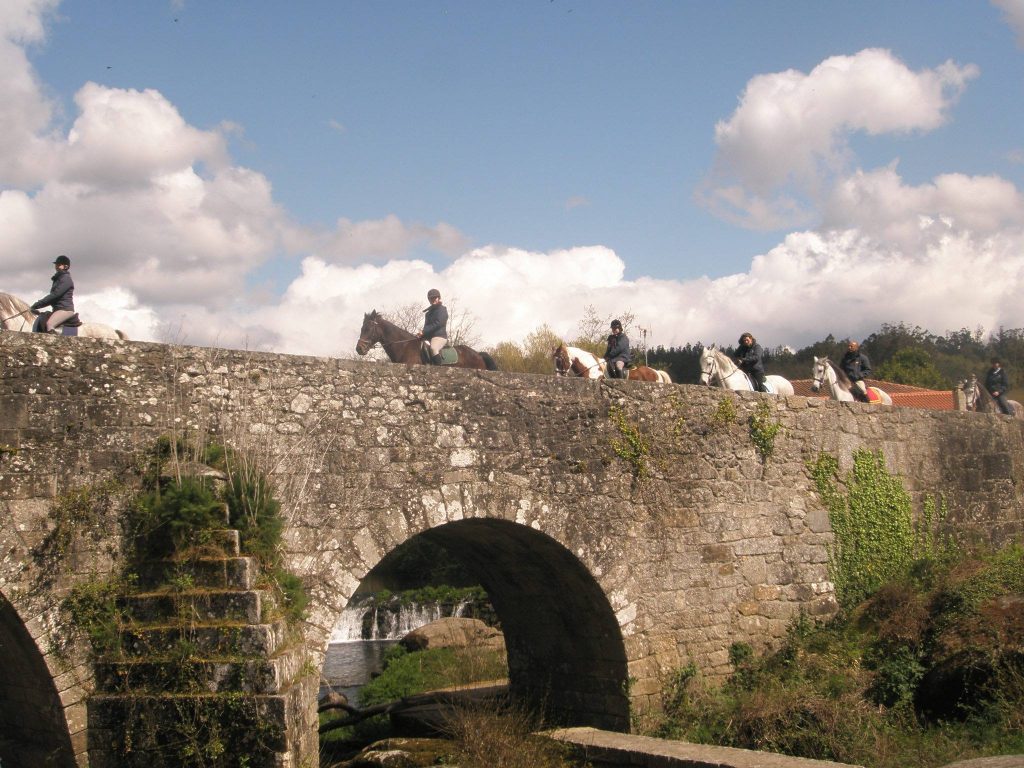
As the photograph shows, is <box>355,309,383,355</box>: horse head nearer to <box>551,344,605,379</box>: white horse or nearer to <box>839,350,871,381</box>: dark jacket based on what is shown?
<box>551,344,605,379</box>: white horse

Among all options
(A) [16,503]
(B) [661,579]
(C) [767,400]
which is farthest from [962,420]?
(A) [16,503]

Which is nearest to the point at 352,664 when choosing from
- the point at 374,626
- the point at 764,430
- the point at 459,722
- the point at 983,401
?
the point at 374,626

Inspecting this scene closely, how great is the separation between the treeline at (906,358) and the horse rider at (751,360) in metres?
18.5

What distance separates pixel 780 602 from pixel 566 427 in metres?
3.50

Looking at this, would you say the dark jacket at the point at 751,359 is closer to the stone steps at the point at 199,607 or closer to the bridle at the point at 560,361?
the bridle at the point at 560,361

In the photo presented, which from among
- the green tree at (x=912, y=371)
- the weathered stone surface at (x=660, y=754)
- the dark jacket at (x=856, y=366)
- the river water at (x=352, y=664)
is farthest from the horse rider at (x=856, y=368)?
the green tree at (x=912, y=371)

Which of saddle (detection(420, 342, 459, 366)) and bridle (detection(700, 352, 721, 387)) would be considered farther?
bridle (detection(700, 352, 721, 387))

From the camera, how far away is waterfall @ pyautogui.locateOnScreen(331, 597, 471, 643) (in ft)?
65.5

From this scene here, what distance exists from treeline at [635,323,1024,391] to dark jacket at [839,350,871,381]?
16461 millimetres

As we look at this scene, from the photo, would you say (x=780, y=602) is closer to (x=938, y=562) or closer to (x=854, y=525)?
(x=854, y=525)

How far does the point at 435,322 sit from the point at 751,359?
4.29 metres

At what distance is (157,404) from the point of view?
680cm

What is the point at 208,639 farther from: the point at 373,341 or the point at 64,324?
the point at 373,341

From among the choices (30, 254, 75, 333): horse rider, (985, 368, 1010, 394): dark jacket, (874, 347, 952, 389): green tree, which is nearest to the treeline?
(874, 347, 952, 389): green tree
